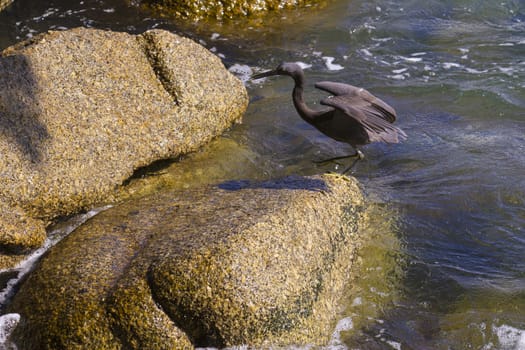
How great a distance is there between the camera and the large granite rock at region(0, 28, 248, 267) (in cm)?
516

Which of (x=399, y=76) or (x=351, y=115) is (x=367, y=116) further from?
(x=399, y=76)

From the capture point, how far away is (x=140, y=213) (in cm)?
491

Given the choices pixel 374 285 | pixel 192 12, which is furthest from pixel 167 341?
pixel 192 12

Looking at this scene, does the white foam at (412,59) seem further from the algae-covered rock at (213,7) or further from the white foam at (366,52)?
the algae-covered rock at (213,7)

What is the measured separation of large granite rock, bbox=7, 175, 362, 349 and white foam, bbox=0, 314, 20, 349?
0.26ft

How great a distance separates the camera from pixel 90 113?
571cm

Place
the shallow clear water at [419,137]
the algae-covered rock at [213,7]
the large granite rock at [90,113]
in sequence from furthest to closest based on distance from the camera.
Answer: the algae-covered rock at [213,7] → the large granite rock at [90,113] → the shallow clear water at [419,137]

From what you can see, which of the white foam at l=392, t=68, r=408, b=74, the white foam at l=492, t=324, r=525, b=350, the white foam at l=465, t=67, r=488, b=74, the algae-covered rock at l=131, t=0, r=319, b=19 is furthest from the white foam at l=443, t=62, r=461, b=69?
the white foam at l=492, t=324, r=525, b=350

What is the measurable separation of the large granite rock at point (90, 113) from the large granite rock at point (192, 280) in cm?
55

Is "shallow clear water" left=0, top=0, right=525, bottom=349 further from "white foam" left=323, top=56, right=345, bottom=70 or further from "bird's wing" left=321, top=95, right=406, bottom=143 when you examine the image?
"bird's wing" left=321, top=95, right=406, bottom=143

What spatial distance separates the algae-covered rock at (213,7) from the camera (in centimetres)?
1073

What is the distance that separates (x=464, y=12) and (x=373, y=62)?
99.9 inches

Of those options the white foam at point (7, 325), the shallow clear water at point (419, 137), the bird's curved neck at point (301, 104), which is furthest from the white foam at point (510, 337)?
the white foam at point (7, 325)

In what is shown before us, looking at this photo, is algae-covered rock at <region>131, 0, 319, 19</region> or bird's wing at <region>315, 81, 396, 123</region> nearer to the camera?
bird's wing at <region>315, 81, 396, 123</region>
